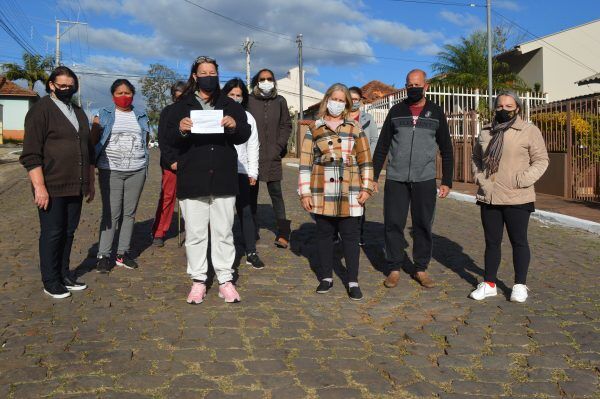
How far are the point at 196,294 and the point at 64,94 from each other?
2014 millimetres

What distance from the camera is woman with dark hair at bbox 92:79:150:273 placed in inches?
232

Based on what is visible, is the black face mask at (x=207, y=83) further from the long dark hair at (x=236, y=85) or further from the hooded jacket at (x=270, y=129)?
the hooded jacket at (x=270, y=129)

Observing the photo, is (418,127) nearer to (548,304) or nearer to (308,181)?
(308,181)

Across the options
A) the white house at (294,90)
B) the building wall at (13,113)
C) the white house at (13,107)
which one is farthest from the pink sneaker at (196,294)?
the white house at (294,90)

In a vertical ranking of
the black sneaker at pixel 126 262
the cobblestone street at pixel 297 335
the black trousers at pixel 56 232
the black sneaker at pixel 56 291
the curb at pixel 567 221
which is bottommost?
the cobblestone street at pixel 297 335

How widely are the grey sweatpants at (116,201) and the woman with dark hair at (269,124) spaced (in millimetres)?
1343

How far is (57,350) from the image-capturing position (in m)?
3.82

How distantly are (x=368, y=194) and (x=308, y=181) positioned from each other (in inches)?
21.2

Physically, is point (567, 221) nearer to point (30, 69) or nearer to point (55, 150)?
point (55, 150)

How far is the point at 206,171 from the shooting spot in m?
4.74

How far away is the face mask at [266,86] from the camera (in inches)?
265

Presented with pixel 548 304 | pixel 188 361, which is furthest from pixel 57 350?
pixel 548 304

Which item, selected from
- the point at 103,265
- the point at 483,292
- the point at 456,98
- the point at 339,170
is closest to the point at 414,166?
the point at 339,170

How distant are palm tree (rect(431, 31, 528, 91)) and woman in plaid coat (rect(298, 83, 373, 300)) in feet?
81.2
